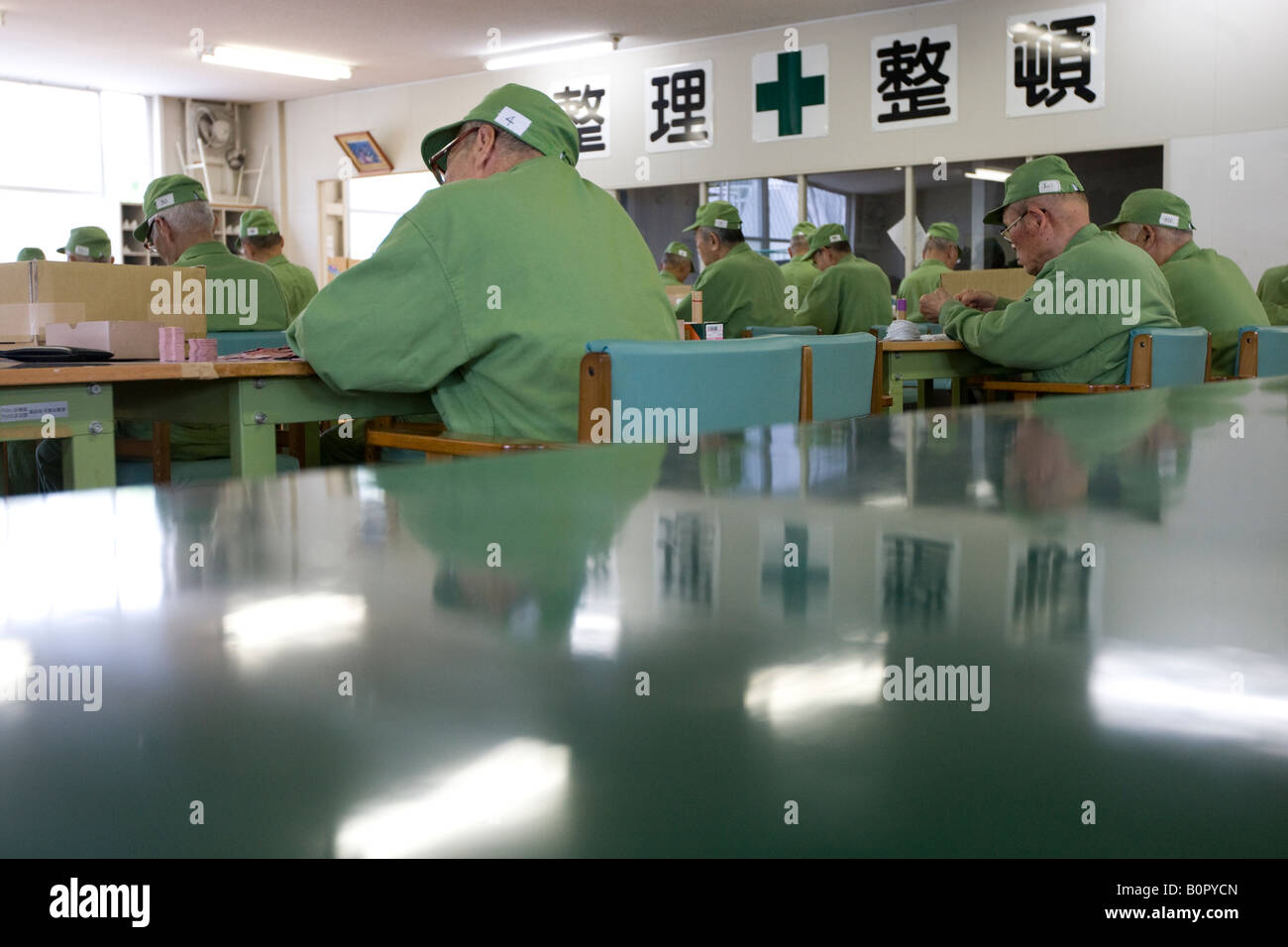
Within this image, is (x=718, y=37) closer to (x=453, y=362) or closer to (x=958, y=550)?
(x=453, y=362)

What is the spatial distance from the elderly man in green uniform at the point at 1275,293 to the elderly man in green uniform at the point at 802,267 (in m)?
2.34

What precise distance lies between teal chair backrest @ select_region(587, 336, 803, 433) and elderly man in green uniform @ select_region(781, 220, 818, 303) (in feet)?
16.7

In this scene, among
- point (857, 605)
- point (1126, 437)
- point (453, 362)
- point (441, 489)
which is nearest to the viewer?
point (857, 605)

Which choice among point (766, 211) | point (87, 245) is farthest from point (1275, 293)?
point (87, 245)

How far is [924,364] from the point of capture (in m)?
3.78

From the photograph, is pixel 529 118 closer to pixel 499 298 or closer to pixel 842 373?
pixel 499 298

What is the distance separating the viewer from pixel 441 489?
0.48 metres

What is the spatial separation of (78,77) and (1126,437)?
11.8 metres

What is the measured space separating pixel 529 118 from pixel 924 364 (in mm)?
1794

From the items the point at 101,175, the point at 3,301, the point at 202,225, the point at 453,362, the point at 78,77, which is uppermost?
the point at 78,77
